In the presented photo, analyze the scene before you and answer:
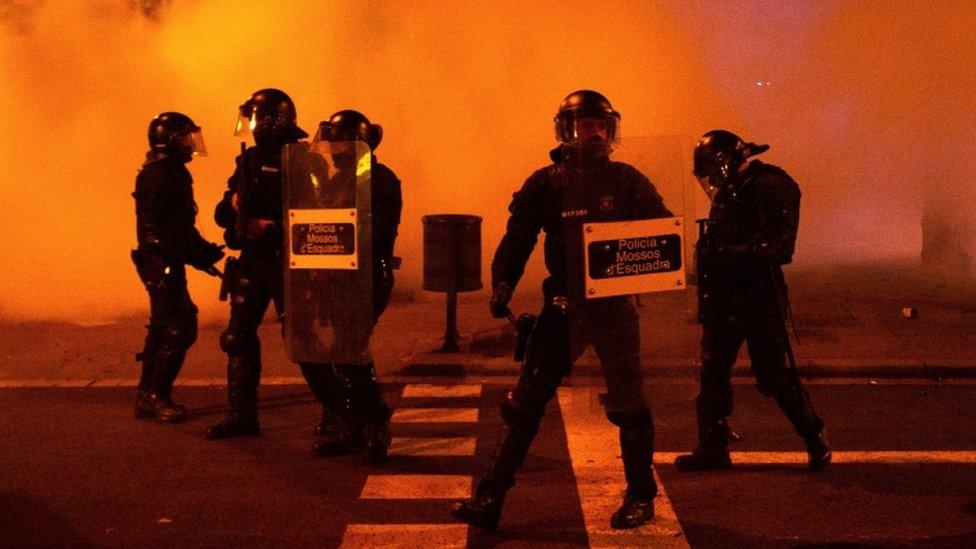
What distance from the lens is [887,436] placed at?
22.4 feet

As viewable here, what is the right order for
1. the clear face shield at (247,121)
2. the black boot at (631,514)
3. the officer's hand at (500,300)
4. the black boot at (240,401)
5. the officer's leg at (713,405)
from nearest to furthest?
the officer's hand at (500,300) → the black boot at (631,514) → the officer's leg at (713,405) → the clear face shield at (247,121) → the black boot at (240,401)

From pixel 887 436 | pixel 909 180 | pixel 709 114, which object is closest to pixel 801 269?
pixel 709 114

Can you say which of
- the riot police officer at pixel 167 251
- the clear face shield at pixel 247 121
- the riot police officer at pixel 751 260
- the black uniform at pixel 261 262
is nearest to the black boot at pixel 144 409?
the riot police officer at pixel 167 251

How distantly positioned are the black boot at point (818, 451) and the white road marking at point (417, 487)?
5.20 ft

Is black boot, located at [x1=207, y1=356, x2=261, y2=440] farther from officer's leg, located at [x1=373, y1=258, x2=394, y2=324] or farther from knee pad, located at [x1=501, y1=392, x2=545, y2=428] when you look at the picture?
knee pad, located at [x1=501, y1=392, x2=545, y2=428]

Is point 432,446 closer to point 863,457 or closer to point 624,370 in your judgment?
point 624,370

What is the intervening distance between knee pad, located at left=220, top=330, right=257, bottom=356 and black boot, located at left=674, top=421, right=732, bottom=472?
2.26m

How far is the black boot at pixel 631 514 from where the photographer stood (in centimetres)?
524

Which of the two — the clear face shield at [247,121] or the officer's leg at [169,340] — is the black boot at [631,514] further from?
the officer's leg at [169,340]

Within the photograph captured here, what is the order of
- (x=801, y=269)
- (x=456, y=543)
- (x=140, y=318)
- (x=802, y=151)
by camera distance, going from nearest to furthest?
(x=456, y=543), (x=140, y=318), (x=801, y=269), (x=802, y=151)

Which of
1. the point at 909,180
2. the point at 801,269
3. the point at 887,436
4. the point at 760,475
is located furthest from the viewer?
the point at 909,180

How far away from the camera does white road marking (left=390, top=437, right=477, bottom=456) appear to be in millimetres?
6512

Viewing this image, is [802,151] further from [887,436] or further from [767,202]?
[767,202]

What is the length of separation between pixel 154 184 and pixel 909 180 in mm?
12670
